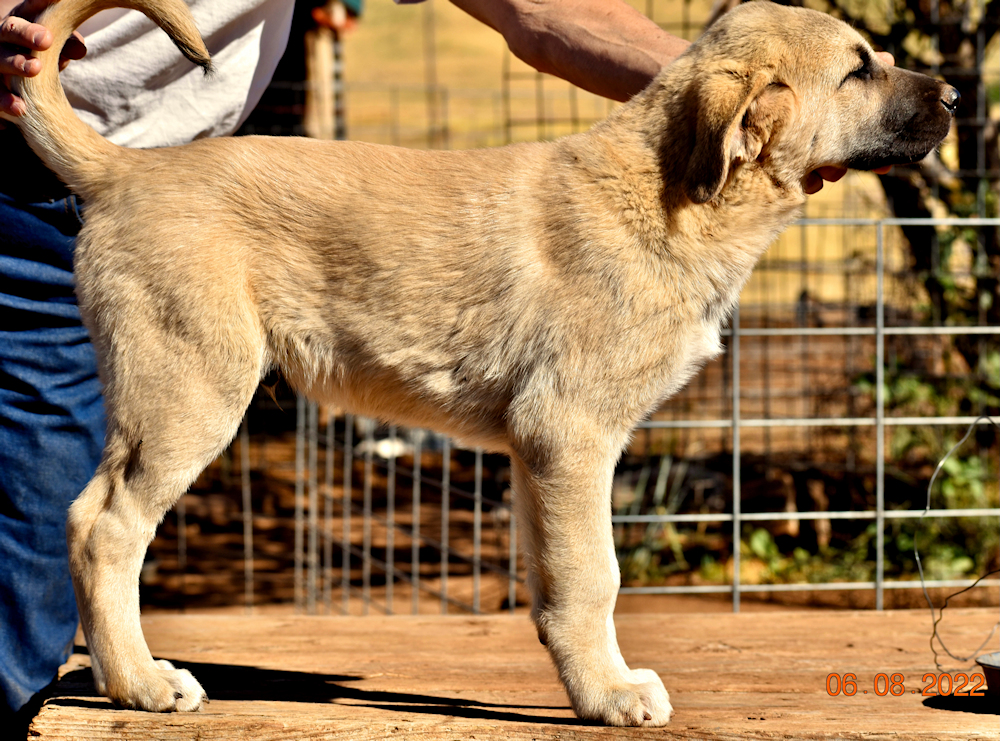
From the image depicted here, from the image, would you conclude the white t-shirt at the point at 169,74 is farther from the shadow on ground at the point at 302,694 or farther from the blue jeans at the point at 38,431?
the shadow on ground at the point at 302,694

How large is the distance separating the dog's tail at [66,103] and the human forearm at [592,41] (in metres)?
1.00

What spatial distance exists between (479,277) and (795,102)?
959 mm

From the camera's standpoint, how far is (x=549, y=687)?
296 cm

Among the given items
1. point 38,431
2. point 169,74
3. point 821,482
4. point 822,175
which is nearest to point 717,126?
point 822,175

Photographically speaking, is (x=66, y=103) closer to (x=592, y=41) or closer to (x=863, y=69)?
(x=592, y=41)

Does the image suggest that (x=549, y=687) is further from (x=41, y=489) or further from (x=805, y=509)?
(x=805, y=509)

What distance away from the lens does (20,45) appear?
8.02 ft

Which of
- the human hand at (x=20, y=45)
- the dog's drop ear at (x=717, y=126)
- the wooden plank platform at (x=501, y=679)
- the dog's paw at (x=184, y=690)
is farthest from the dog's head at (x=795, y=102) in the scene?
the dog's paw at (x=184, y=690)

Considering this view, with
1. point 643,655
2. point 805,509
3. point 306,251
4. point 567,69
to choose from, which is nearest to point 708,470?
point 805,509

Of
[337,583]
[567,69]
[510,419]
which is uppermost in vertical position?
[567,69]

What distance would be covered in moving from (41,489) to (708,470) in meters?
5.83

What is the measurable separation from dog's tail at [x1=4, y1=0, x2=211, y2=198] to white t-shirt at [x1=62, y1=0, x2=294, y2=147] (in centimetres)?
39

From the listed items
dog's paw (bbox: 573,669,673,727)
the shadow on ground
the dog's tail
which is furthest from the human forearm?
the shadow on ground

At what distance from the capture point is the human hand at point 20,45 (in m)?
2.40
